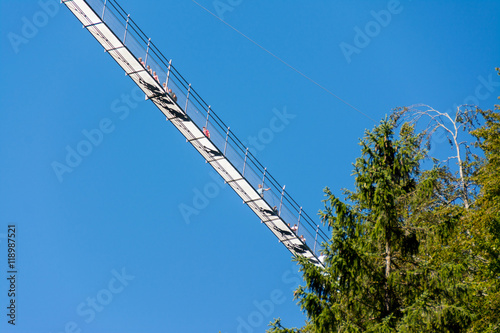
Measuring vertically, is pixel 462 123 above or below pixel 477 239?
above

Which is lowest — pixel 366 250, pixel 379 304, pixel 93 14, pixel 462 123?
pixel 379 304

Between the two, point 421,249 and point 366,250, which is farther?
point 421,249

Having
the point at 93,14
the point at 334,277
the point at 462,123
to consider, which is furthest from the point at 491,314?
the point at 93,14

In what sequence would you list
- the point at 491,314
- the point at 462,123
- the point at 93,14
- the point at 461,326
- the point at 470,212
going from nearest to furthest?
1. the point at 461,326
2. the point at 491,314
3. the point at 470,212
4. the point at 93,14
5. the point at 462,123

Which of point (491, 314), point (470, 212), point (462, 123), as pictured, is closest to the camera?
point (491, 314)

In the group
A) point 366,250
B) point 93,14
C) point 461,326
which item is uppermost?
point 93,14

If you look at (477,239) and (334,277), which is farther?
(477,239)

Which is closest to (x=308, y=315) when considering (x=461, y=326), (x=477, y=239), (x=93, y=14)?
(x=461, y=326)

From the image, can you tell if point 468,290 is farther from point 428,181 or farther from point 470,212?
point 470,212

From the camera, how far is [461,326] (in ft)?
51.5

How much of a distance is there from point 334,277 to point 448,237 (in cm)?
268

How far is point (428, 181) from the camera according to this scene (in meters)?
17.2

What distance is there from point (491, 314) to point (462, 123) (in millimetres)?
11594

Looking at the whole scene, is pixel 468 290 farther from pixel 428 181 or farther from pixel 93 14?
pixel 93 14
